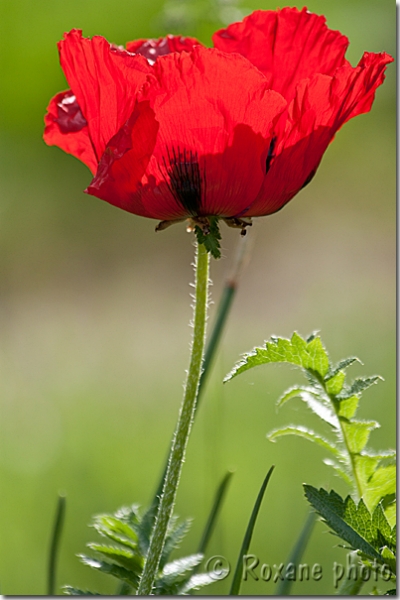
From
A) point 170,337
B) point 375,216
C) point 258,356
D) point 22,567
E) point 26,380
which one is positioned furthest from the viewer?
point 375,216

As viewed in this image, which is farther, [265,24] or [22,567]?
[22,567]

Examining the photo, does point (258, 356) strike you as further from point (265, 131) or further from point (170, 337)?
point (170, 337)

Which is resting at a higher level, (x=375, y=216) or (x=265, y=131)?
(x=375, y=216)

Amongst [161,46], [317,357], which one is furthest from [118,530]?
[161,46]

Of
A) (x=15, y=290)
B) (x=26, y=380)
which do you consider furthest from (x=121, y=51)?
(x=15, y=290)

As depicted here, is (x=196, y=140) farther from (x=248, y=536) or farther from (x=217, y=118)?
(x=248, y=536)
